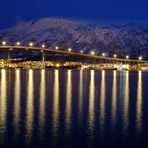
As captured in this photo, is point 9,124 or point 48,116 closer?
point 9,124

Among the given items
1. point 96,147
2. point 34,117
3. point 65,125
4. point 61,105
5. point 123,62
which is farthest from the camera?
point 123,62

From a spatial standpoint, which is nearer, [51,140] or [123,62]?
A: [51,140]

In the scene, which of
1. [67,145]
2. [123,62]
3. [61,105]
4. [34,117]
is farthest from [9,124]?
[123,62]

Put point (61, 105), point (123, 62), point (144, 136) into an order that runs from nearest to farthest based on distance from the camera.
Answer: point (144, 136), point (61, 105), point (123, 62)

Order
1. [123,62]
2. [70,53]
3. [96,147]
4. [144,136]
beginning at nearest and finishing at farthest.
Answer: [96,147], [144,136], [70,53], [123,62]

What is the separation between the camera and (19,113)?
2805 cm

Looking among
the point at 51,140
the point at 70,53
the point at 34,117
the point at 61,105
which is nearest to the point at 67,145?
the point at 51,140

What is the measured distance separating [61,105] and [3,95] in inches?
291

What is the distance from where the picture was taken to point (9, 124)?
79.8 ft

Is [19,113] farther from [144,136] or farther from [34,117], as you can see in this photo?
[144,136]

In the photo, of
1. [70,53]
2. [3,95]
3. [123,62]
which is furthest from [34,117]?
[123,62]

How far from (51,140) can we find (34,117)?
18.5 ft

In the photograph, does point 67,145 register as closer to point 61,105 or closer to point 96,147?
point 96,147

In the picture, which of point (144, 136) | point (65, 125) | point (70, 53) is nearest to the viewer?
point (144, 136)
